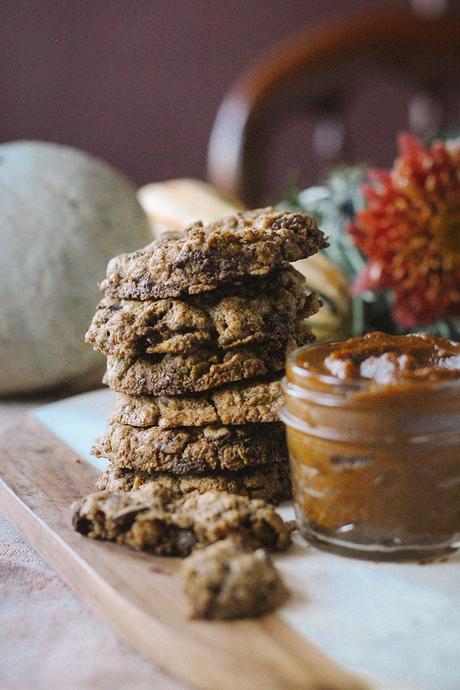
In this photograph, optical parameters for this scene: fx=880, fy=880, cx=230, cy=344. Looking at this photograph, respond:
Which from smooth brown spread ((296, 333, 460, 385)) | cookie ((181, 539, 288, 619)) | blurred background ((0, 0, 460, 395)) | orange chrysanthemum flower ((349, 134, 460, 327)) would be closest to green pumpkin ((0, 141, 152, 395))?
blurred background ((0, 0, 460, 395))

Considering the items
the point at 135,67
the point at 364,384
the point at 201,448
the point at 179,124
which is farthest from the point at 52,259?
the point at 179,124

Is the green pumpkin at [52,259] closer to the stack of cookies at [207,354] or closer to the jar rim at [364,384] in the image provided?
the stack of cookies at [207,354]

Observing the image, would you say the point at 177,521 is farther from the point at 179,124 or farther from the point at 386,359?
the point at 179,124

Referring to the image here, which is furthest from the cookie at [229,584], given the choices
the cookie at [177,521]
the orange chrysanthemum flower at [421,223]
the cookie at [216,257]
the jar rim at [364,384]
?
the orange chrysanthemum flower at [421,223]

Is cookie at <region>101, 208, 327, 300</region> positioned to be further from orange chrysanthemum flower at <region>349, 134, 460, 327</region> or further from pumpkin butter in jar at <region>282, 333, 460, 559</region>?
orange chrysanthemum flower at <region>349, 134, 460, 327</region>

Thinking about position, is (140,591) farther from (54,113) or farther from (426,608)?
(54,113)

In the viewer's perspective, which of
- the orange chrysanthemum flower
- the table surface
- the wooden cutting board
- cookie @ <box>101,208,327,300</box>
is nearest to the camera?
the wooden cutting board
